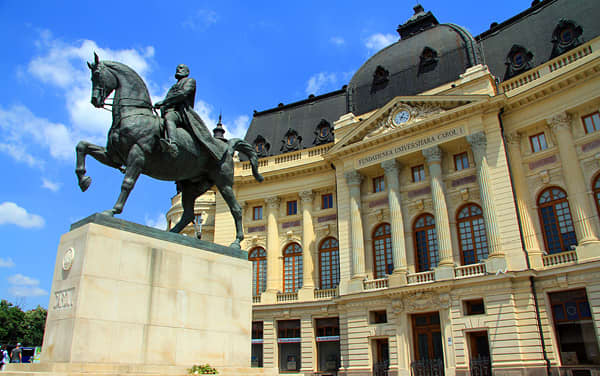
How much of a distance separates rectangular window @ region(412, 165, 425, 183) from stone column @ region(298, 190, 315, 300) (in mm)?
8455

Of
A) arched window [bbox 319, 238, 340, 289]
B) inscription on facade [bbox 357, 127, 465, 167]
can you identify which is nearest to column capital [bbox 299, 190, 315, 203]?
arched window [bbox 319, 238, 340, 289]

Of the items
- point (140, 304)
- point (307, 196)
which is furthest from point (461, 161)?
point (140, 304)

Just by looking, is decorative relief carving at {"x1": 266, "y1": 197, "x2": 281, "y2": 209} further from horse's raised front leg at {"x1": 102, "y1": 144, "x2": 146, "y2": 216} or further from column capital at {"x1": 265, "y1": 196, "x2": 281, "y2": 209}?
horse's raised front leg at {"x1": 102, "y1": 144, "x2": 146, "y2": 216}

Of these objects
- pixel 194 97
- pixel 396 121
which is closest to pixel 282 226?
pixel 396 121

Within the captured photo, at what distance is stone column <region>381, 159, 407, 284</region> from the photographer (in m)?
31.0

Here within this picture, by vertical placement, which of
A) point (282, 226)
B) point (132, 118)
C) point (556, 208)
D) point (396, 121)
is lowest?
point (132, 118)

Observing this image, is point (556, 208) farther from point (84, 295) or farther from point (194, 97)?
point (84, 295)

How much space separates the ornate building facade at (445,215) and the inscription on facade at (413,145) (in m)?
0.10

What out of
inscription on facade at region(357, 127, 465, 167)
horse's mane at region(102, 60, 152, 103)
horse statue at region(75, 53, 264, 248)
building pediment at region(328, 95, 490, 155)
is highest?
building pediment at region(328, 95, 490, 155)

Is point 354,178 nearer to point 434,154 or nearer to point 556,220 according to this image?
point 434,154

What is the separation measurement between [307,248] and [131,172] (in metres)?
27.4

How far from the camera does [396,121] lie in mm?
33469

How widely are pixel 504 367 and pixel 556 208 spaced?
950 cm

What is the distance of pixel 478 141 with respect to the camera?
29859 mm
